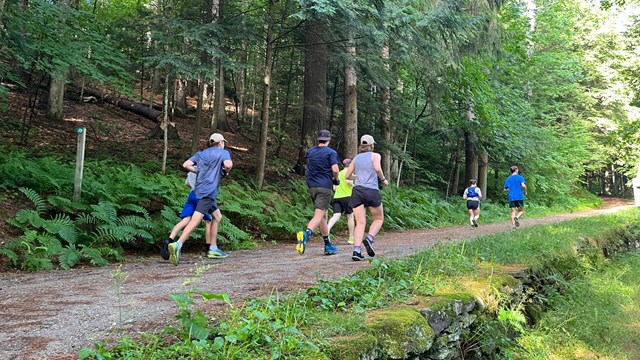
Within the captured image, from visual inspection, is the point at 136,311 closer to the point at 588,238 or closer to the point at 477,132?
the point at 588,238

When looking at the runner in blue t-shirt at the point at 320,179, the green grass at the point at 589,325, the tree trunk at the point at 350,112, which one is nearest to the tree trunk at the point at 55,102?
the tree trunk at the point at 350,112

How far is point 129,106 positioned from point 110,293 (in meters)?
17.3

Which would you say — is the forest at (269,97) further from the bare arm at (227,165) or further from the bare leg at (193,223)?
the bare arm at (227,165)

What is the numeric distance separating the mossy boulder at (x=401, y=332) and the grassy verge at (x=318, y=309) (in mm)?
150

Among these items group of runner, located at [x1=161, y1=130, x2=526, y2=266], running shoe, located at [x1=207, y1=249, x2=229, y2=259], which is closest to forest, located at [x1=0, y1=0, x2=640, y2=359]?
running shoe, located at [x1=207, y1=249, x2=229, y2=259]

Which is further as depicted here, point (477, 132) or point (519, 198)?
point (477, 132)

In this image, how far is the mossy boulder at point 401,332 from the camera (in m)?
3.46

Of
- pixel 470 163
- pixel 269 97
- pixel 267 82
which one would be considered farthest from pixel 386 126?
pixel 470 163

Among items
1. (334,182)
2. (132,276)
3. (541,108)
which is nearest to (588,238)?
(334,182)

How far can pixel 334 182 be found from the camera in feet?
26.3

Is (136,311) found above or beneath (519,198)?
beneath

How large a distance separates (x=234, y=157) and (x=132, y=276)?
1088cm

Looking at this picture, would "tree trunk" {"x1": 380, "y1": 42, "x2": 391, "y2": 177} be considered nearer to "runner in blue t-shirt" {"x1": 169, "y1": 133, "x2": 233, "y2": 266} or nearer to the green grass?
the green grass

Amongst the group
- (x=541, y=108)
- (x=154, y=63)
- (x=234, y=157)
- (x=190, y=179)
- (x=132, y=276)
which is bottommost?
(x=132, y=276)
